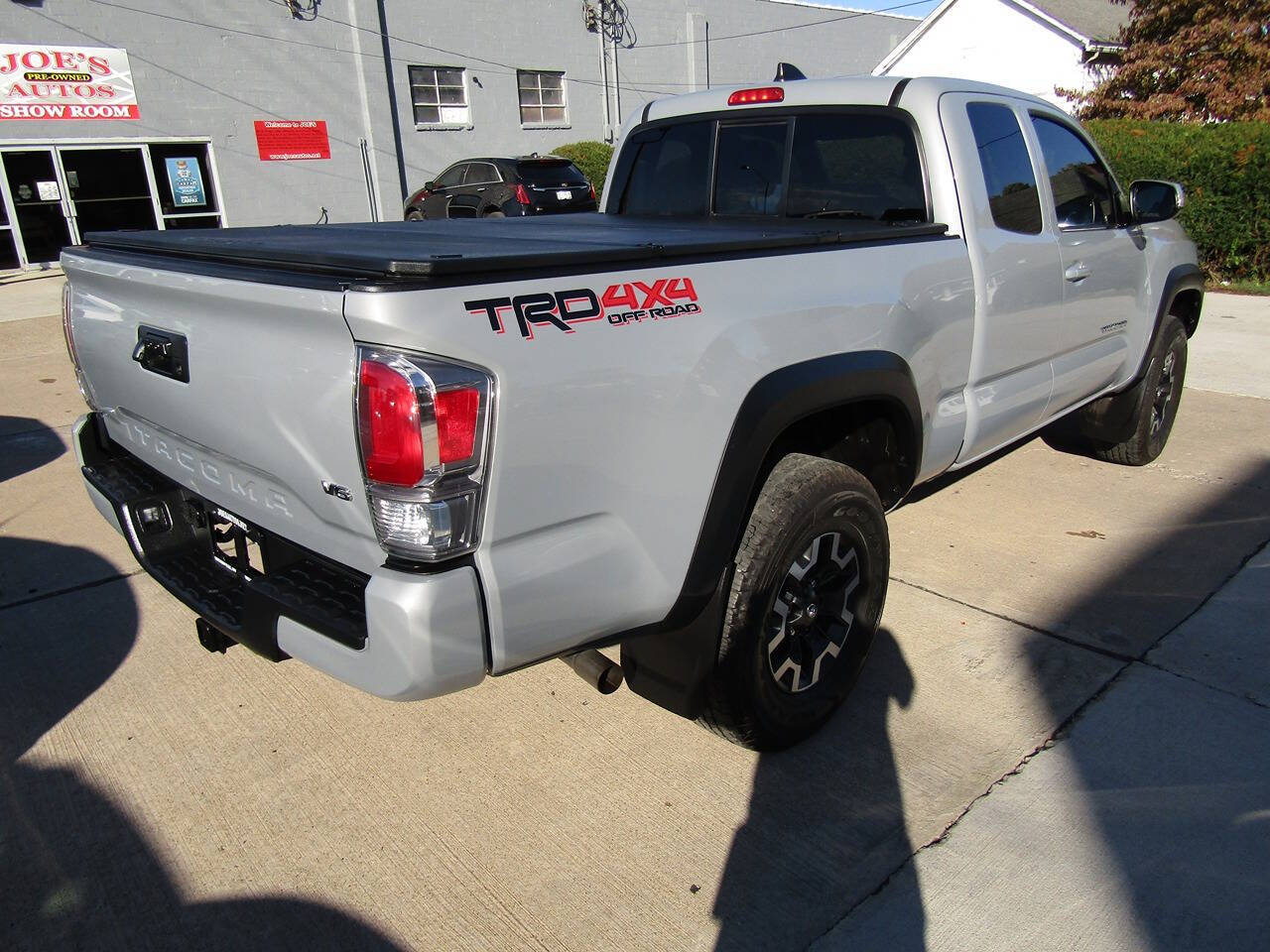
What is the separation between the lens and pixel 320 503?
6.84 ft

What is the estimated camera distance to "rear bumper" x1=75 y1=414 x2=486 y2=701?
74.7 inches

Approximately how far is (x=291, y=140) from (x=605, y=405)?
19.1 metres

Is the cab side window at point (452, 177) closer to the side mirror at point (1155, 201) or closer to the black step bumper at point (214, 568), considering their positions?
the side mirror at point (1155, 201)

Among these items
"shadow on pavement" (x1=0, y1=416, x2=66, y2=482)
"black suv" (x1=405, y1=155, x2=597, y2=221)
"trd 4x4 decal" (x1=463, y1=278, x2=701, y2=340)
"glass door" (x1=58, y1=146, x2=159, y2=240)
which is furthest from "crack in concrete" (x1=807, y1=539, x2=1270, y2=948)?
"glass door" (x1=58, y1=146, x2=159, y2=240)

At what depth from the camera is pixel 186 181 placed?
17.5 meters

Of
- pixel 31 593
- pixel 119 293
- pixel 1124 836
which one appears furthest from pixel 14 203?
pixel 1124 836

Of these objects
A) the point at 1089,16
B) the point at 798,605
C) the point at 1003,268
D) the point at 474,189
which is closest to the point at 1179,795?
the point at 798,605

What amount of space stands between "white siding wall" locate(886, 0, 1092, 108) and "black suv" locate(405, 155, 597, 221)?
13.3m

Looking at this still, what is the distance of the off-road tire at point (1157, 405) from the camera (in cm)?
511

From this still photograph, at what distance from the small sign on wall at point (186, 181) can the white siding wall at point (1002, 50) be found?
1819cm

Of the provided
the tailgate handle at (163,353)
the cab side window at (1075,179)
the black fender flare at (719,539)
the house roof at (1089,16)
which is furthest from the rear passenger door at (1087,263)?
the house roof at (1089,16)

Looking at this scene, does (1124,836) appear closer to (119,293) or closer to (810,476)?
(810,476)

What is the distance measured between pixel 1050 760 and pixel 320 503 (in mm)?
2274

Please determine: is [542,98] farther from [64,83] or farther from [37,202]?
[37,202]
